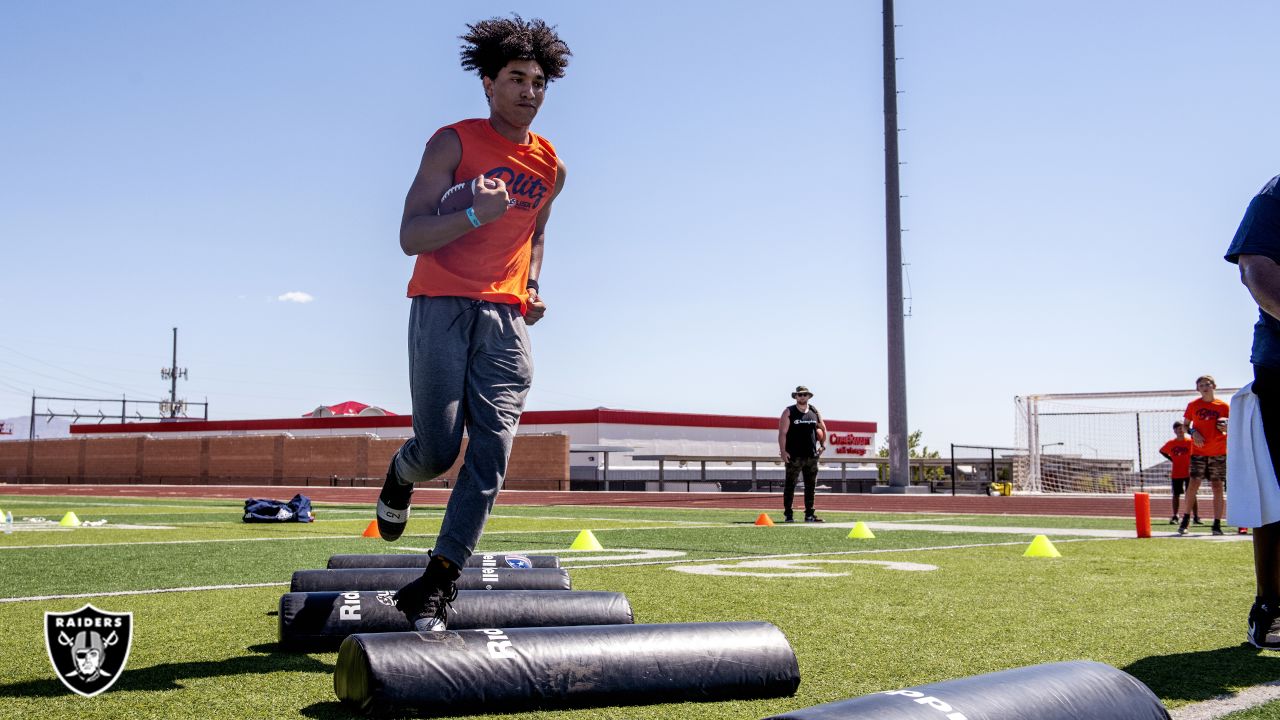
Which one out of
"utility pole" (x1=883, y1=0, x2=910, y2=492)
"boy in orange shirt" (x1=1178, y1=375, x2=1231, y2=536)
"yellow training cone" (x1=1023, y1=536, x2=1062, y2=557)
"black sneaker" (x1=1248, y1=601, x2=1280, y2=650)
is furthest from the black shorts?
"utility pole" (x1=883, y1=0, x2=910, y2=492)

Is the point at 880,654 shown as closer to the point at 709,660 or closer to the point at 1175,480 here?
the point at 709,660

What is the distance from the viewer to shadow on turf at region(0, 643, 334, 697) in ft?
11.0

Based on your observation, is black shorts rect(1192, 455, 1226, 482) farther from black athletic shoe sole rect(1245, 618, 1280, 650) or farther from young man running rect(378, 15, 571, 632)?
young man running rect(378, 15, 571, 632)

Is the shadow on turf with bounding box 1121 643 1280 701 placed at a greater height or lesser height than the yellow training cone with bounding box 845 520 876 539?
greater

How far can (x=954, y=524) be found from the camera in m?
14.6

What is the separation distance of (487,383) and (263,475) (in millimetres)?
55309

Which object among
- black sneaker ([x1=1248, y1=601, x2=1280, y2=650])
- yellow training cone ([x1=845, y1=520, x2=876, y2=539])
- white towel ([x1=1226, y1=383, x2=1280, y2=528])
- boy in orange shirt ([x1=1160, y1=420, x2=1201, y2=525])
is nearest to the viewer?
black sneaker ([x1=1248, y1=601, x2=1280, y2=650])

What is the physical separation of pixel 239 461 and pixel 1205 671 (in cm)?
5809

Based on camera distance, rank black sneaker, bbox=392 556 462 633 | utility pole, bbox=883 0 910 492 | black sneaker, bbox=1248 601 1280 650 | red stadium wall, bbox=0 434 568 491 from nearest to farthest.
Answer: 1. black sneaker, bbox=392 556 462 633
2. black sneaker, bbox=1248 601 1280 650
3. utility pole, bbox=883 0 910 492
4. red stadium wall, bbox=0 434 568 491

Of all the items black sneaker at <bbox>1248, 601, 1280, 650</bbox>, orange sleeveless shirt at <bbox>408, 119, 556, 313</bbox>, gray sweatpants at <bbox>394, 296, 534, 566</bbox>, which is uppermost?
orange sleeveless shirt at <bbox>408, 119, 556, 313</bbox>

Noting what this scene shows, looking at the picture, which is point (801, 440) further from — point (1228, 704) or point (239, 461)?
point (239, 461)

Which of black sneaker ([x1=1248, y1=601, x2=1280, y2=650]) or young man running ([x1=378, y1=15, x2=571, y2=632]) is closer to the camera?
young man running ([x1=378, y1=15, x2=571, y2=632])

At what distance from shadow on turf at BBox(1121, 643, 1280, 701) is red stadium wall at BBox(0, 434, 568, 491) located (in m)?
38.8

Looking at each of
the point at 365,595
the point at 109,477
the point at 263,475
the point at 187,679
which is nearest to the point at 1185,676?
the point at 365,595
